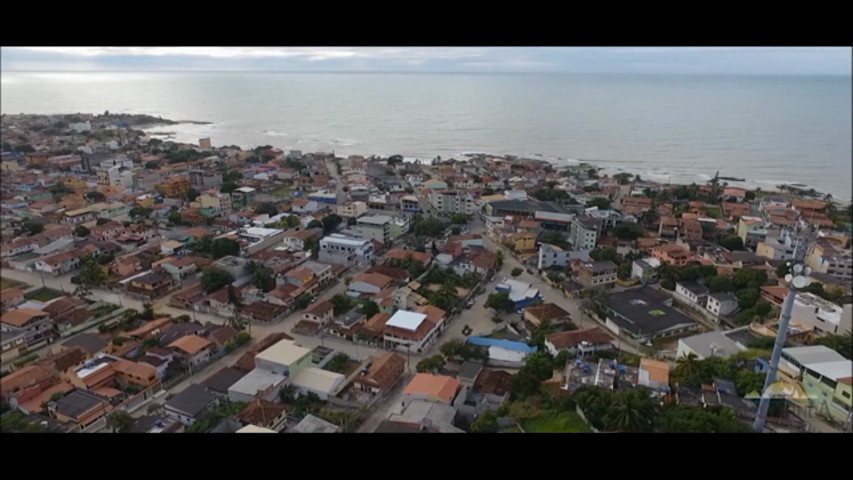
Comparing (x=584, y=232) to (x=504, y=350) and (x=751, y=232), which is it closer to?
(x=751, y=232)

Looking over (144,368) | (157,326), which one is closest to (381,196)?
(157,326)

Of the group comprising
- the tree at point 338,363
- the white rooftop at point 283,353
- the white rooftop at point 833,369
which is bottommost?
the tree at point 338,363

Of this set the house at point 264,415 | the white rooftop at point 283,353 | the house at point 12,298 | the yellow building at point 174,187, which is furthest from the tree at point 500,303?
the yellow building at point 174,187

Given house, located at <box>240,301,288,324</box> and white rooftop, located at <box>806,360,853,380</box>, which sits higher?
white rooftop, located at <box>806,360,853,380</box>

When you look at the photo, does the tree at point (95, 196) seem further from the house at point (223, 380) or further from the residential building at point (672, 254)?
the residential building at point (672, 254)

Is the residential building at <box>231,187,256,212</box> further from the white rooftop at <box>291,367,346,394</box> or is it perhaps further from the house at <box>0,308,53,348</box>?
the white rooftop at <box>291,367,346,394</box>

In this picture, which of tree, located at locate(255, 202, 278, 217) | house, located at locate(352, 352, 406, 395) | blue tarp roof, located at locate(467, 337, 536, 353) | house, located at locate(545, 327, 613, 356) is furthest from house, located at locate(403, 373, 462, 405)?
tree, located at locate(255, 202, 278, 217)
